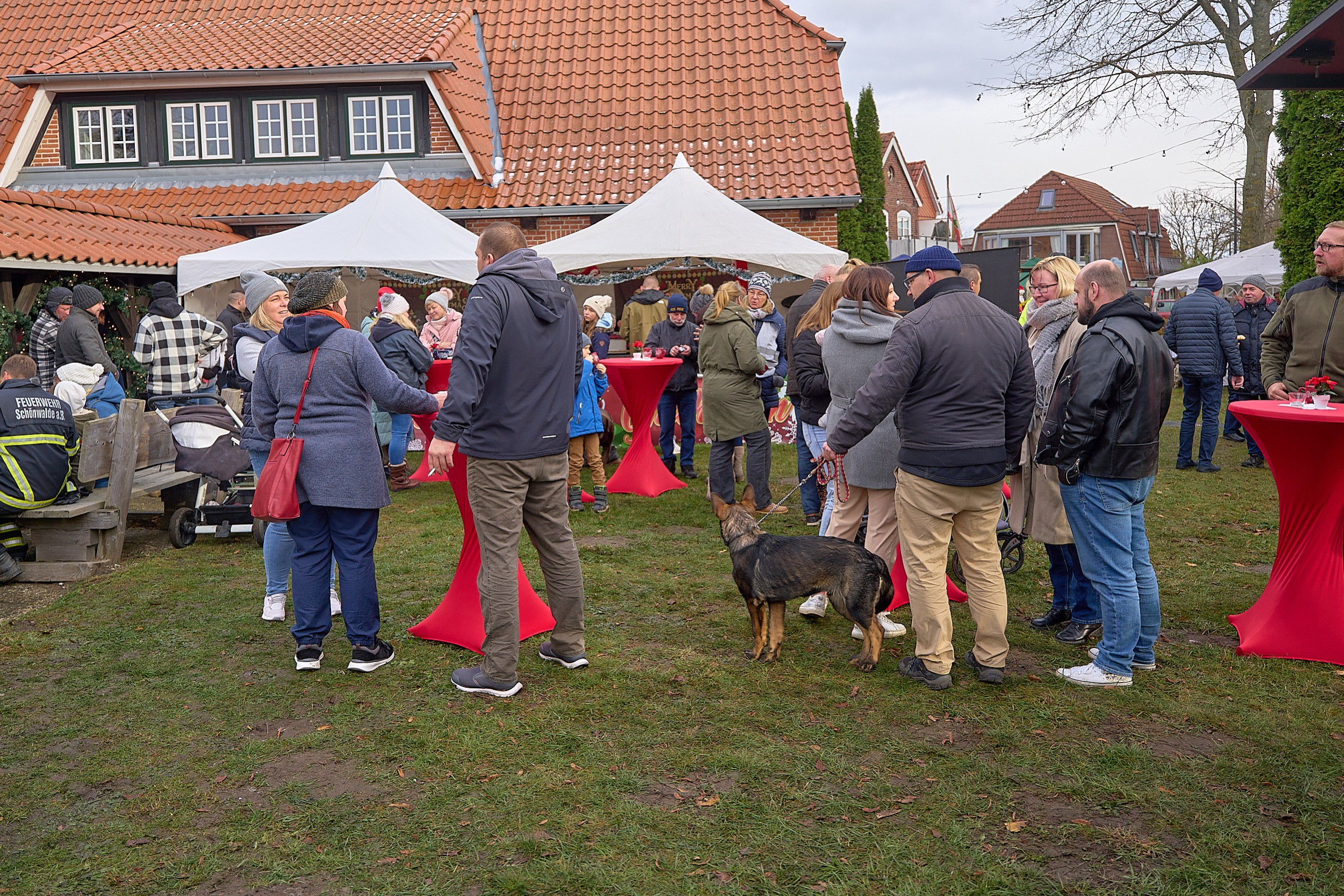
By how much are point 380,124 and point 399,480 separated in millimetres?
9505

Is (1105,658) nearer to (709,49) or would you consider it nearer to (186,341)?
(186,341)

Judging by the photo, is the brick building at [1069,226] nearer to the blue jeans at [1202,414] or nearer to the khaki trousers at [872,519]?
the blue jeans at [1202,414]

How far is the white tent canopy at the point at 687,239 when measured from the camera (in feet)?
39.4

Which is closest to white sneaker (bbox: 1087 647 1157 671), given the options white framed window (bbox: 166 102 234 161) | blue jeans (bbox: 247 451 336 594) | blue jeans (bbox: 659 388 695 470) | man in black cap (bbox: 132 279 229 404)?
blue jeans (bbox: 247 451 336 594)

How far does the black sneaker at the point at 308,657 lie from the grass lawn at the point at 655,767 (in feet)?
0.26

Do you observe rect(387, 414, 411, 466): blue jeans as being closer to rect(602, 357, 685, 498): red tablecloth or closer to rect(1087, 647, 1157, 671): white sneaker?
rect(602, 357, 685, 498): red tablecloth

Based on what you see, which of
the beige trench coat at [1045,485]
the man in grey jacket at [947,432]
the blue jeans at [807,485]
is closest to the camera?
the man in grey jacket at [947,432]

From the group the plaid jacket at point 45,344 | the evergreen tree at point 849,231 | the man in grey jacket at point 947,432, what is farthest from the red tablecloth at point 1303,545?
the evergreen tree at point 849,231

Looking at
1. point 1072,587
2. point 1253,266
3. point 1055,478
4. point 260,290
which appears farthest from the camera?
point 1253,266

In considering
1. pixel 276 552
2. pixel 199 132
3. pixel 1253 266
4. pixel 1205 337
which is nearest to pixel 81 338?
pixel 276 552

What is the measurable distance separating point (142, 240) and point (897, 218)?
3939 cm

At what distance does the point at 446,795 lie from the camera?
12.7ft

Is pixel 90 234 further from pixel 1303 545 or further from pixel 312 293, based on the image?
pixel 1303 545

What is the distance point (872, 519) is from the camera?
5574 mm
